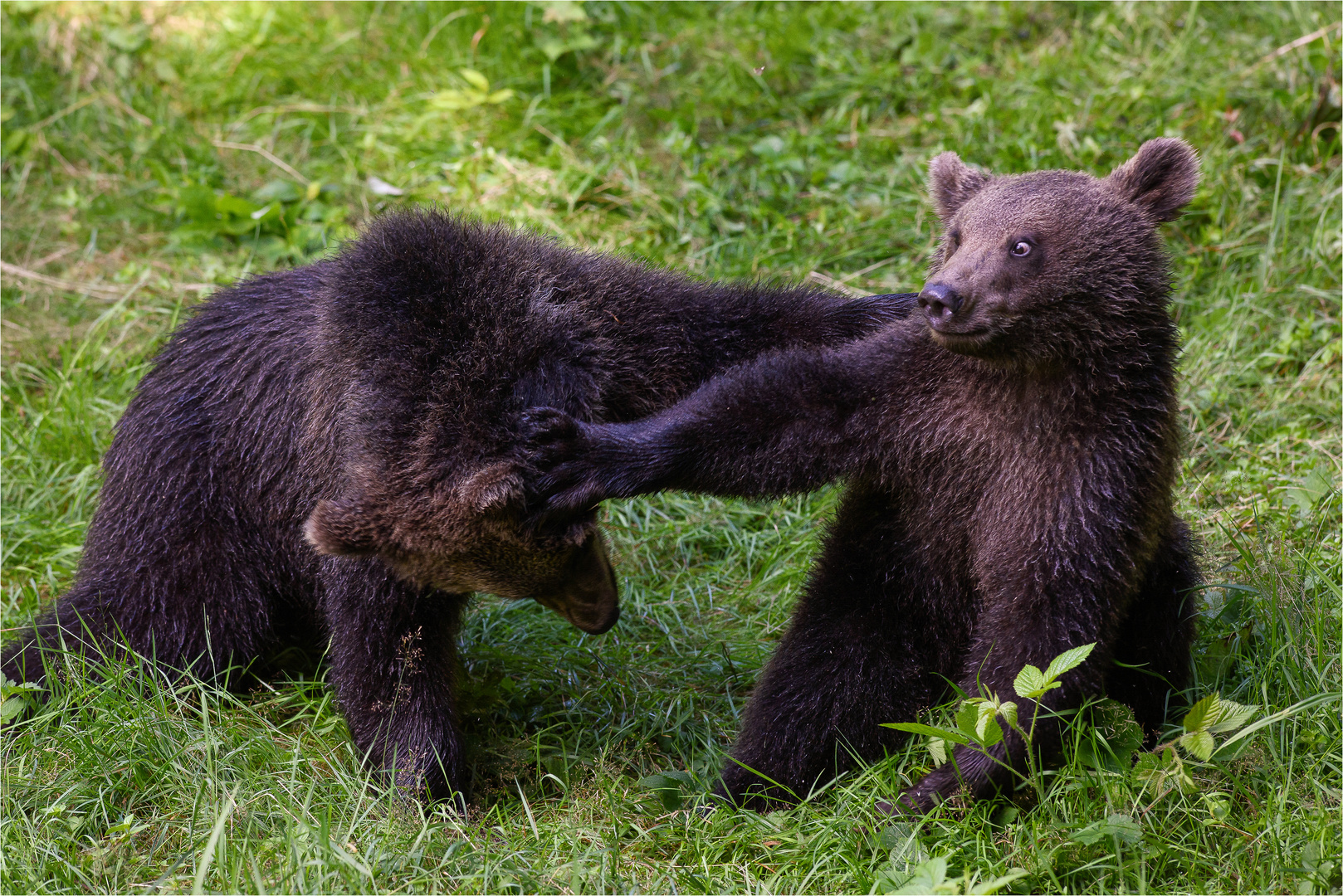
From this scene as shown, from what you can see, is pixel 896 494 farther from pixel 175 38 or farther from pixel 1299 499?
pixel 175 38

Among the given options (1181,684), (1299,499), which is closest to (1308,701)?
(1181,684)

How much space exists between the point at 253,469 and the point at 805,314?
2470mm

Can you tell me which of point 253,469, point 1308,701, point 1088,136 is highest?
point 1088,136

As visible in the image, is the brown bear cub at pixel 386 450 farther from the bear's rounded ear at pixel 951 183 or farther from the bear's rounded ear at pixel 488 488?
the bear's rounded ear at pixel 951 183

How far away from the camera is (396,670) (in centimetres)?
498

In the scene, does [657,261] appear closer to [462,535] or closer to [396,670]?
[396,670]

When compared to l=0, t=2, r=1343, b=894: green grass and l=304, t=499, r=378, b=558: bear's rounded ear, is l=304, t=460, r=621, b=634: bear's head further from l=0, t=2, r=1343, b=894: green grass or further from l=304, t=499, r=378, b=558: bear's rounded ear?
l=0, t=2, r=1343, b=894: green grass

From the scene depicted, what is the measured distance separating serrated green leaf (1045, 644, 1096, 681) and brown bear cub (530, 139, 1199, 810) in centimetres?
18

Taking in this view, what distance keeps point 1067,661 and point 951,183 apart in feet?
6.07

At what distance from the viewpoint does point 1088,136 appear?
771cm

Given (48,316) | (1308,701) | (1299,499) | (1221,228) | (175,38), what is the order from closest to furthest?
(1308,701)
(1299,499)
(1221,228)
(48,316)
(175,38)

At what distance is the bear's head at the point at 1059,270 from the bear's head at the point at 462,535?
1496 mm

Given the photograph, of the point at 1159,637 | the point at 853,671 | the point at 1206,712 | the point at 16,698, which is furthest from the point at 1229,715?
the point at 16,698

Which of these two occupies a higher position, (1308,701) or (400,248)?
(400,248)
